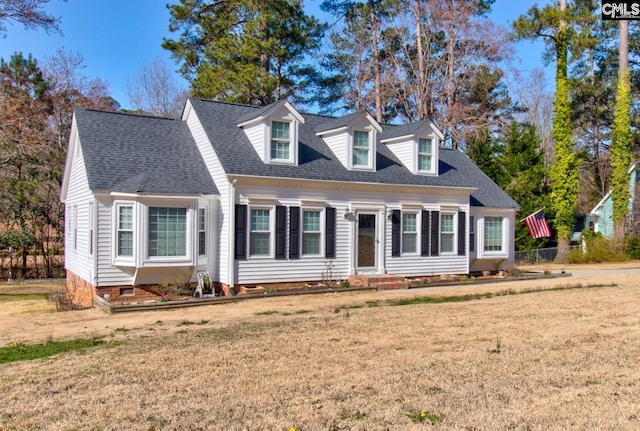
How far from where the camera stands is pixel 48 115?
31.8 metres

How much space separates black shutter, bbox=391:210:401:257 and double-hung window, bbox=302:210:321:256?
2.72 metres

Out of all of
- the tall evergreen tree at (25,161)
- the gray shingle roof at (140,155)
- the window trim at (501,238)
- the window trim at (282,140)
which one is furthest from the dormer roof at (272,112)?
the tall evergreen tree at (25,161)

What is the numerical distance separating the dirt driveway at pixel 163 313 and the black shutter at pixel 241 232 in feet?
5.03

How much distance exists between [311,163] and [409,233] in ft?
13.7

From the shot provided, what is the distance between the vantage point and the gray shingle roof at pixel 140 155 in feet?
53.8

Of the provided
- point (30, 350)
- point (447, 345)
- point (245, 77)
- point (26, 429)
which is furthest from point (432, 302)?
point (245, 77)

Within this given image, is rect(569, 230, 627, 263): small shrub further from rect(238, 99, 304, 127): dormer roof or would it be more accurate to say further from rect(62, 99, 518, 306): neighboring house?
rect(238, 99, 304, 127): dormer roof

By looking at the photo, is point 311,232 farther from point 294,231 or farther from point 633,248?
point 633,248

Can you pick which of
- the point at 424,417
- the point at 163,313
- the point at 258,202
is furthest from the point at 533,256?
the point at 424,417

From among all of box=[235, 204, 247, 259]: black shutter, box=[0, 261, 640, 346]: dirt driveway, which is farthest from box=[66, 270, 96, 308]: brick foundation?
box=[235, 204, 247, 259]: black shutter

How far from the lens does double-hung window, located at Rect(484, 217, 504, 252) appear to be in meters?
22.6

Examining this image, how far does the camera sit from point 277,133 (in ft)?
60.9

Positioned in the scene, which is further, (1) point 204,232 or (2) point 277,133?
(2) point 277,133

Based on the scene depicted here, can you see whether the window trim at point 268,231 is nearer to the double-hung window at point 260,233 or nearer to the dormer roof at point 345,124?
the double-hung window at point 260,233
